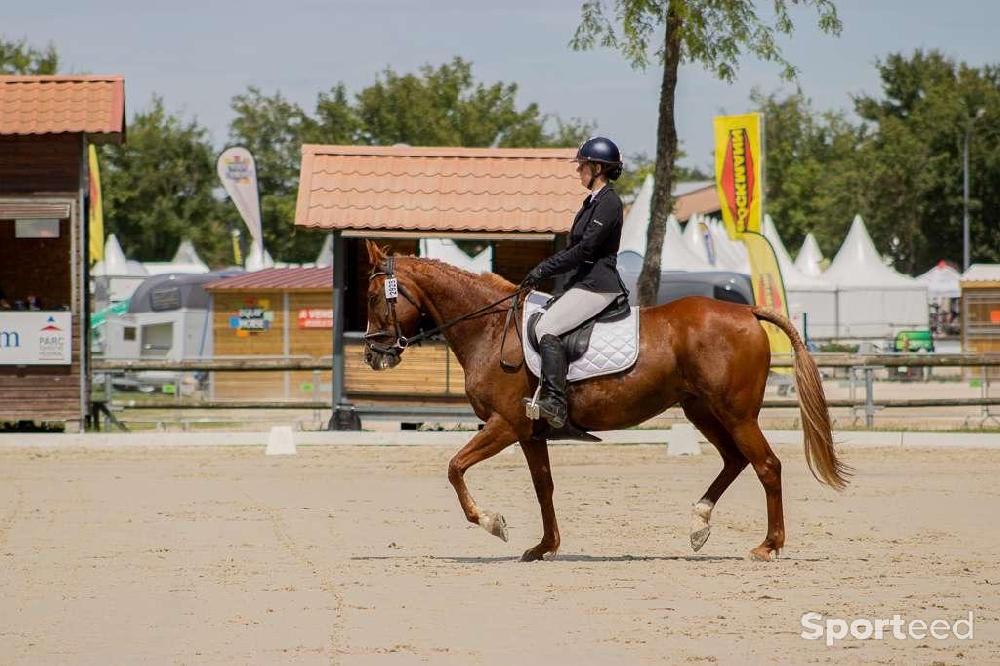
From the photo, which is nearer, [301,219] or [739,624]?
[739,624]

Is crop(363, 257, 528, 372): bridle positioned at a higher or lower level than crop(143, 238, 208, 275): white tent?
lower

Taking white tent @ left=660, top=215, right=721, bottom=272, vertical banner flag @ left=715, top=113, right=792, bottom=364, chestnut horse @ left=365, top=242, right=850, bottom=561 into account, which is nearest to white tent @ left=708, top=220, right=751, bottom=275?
white tent @ left=660, top=215, right=721, bottom=272

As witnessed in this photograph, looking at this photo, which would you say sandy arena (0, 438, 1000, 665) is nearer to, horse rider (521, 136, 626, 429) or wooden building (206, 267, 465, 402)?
horse rider (521, 136, 626, 429)

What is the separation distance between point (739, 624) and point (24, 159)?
685 inches

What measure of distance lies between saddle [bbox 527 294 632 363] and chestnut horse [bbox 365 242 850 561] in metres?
0.17

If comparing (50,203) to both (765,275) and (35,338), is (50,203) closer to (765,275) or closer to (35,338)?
(35,338)

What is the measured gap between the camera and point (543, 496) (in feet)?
36.0

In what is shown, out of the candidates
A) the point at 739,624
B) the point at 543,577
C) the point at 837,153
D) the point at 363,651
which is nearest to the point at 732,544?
the point at 543,577

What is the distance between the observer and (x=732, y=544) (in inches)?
462

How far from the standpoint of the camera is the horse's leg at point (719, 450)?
426 inches

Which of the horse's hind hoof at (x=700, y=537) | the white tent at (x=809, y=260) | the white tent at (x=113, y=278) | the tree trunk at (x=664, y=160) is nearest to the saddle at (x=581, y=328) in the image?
the horse's hind hoof at (x=700, y=537)

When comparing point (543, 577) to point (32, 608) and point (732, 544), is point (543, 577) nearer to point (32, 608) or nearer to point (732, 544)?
point (732, 544)

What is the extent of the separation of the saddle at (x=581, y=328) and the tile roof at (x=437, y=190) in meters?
11.4

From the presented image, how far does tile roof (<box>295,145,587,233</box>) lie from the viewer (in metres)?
22.6
